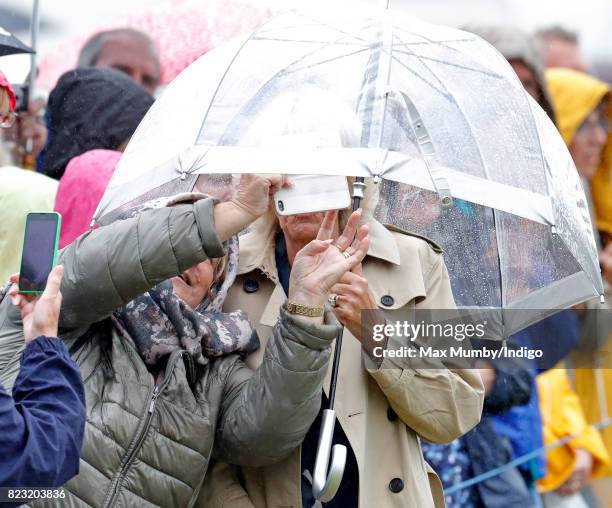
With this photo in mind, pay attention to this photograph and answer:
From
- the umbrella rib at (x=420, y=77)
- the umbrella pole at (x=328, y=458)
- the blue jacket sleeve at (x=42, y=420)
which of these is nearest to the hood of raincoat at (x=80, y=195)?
the umbrella pole at (x=328, y=458)

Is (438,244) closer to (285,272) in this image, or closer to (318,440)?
(285,272)

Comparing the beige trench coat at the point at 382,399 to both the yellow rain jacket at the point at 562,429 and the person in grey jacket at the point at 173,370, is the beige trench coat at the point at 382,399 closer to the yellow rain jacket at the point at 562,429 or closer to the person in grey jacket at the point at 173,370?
the person in grey jacket at the point at 173,370

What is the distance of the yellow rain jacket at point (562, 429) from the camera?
5477mm

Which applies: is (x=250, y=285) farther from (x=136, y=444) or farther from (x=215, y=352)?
(x=136, y=444)

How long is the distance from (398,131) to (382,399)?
2.48ft

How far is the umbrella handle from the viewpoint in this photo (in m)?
3.11

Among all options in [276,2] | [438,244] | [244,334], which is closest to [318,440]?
[244,334]

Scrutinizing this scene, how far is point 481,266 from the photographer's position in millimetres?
3645

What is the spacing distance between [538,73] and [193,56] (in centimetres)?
188

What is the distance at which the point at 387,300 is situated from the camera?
347 cm

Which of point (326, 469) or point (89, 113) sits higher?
point (89, 113)

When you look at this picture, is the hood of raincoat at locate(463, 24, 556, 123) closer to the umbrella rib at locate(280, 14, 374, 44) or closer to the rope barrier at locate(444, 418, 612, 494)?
the rope barrier at locate(444, 418, 612, 494)

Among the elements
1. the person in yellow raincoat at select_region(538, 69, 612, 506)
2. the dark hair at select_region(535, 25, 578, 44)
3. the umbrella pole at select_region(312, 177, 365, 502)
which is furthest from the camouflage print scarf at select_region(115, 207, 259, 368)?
the dark hair at select_region(535, 25, 578, 44)

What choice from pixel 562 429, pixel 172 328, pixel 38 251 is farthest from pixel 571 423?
pixel 38 251
